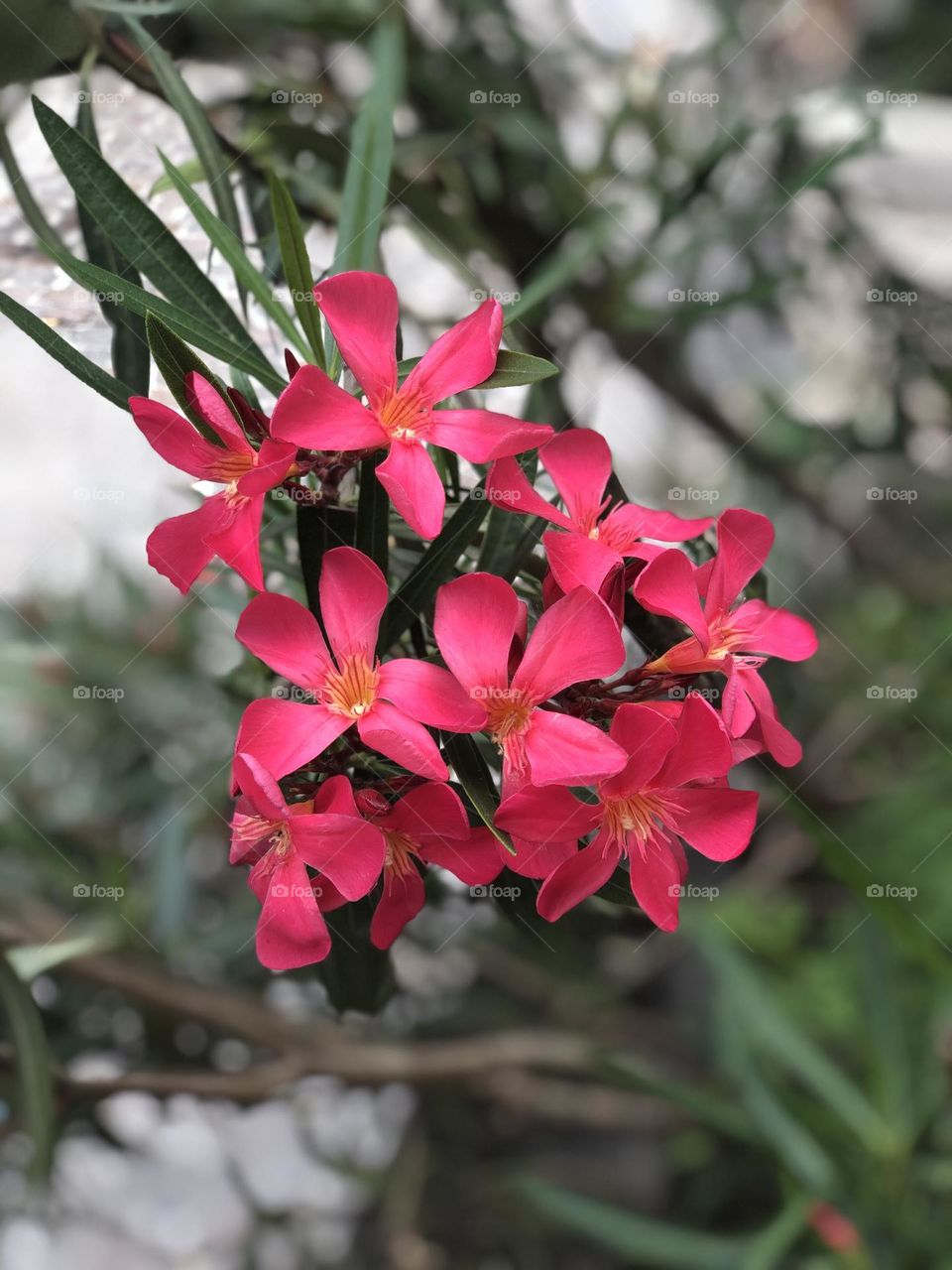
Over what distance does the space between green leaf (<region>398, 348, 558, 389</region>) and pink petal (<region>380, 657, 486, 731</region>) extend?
5.2 inches

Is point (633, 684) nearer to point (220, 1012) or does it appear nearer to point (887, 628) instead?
point (220, 1012)

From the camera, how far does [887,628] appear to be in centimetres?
196

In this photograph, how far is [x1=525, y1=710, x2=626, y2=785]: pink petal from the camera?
1.27ft

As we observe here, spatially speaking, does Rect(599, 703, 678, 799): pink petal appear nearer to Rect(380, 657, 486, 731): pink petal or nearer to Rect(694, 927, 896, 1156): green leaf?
Rect(380, 657, 486, 731): pink petal

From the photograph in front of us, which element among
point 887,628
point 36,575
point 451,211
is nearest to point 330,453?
point 451,211

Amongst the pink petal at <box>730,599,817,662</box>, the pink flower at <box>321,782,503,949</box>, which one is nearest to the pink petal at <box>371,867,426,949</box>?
the pink flower at <box>321,782,503,949</box>

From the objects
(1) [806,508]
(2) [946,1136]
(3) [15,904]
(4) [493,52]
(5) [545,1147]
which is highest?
(4) [493,52]

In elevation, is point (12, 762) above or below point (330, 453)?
below

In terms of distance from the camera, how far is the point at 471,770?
441 millimetres

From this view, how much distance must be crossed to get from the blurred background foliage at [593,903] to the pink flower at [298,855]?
1.10 ft

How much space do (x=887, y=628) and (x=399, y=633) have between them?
1.69 meters

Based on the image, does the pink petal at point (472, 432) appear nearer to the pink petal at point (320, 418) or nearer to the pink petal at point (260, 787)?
the pink petal at point (320, 418)

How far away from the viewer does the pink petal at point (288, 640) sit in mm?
429

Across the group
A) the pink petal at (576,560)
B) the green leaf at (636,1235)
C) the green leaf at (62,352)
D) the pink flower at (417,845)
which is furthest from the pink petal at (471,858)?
the green leaf at (636,1235)
